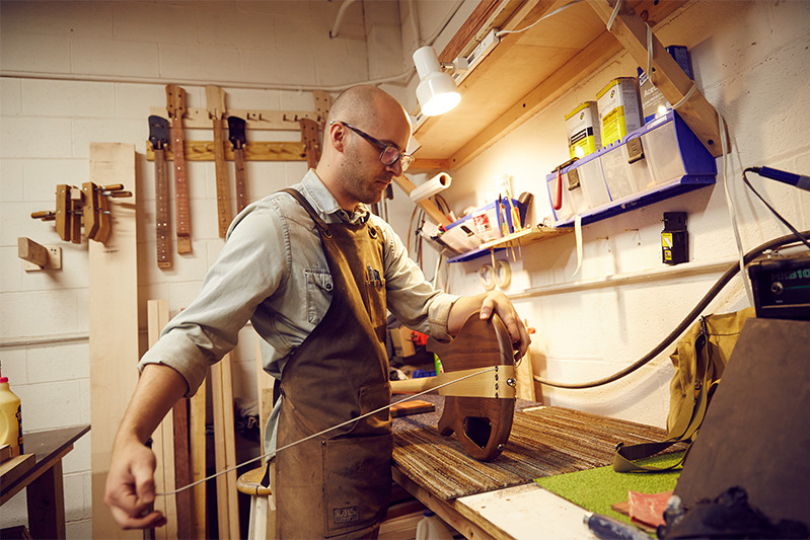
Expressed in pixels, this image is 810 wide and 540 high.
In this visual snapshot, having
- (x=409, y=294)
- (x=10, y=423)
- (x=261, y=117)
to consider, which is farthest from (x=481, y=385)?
(x=261, y=117)

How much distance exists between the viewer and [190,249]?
2.92m

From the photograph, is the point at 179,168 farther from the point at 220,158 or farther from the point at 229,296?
the point at 229,296

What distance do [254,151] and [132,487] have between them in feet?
8.98

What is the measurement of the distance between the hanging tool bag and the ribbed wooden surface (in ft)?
0.46

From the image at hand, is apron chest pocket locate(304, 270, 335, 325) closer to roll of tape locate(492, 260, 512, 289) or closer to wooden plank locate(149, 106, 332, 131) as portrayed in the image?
roll of tape locate(492, 260, 512, 289)

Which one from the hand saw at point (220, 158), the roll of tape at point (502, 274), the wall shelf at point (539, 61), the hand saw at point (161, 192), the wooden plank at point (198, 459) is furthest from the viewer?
the hand saw at point (220, 158)

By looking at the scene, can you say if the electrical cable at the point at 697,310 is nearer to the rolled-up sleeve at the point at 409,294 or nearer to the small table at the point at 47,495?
the rolled-up sleeve at the point at 409,294

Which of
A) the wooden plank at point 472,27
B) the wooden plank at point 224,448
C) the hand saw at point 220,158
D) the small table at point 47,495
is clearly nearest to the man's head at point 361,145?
the wooden plank at point 472,27

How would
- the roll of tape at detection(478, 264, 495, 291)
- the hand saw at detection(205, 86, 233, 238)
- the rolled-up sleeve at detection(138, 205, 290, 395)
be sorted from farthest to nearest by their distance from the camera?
the hand saw at detection(205, 86, 233, 238) → the roll of tape at detection(478, 264, 495, 291) → the rolled-up sleeve at detection(138, 205, 290, 395)

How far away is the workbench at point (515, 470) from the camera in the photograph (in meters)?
0.84

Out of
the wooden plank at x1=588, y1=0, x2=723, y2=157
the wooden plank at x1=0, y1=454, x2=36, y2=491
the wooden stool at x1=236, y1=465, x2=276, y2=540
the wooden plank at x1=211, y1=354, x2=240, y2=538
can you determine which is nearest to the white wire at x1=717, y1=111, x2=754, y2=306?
the wooden plank at x1=588, y1=0, x2=723, y2=157

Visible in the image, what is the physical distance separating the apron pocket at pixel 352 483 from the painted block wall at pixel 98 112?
2.00 metres

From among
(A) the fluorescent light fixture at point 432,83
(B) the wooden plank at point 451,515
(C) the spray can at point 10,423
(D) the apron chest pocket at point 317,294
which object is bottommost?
(B) the wooden plank at point 451,515

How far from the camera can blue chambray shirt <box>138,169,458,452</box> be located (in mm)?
952
